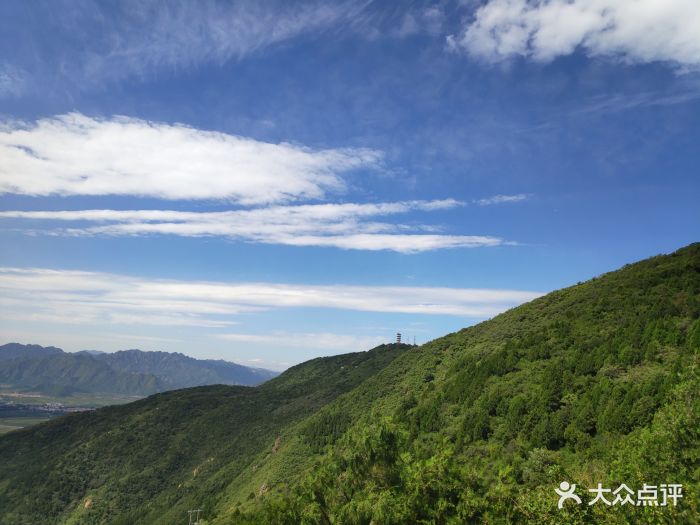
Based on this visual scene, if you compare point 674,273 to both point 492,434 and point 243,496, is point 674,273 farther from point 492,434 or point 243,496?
point 243,496

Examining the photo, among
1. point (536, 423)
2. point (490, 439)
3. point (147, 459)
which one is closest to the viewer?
point (536, 423)

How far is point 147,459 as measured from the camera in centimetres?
15762

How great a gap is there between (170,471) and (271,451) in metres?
61.2

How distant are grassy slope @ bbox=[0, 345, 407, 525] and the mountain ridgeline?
0.97 metres

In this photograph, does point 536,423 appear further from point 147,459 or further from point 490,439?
point 147,459

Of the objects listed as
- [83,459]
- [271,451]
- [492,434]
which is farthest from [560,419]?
[83,459]

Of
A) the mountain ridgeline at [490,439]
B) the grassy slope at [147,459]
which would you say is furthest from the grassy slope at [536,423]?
the grassy slope at [147,459]

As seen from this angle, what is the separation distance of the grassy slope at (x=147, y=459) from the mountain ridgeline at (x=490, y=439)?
97cm

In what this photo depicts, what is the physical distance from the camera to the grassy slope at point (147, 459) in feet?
420

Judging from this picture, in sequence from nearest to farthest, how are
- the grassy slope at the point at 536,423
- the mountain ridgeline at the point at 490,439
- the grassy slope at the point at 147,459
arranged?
the grassy slope at the point at 536,423, the mountain ridgeline at the point at 490,439, the grassy slope at the point at 147,459

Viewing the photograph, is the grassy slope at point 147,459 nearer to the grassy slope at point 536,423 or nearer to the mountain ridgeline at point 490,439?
the mountain ridgeline at point 490,439

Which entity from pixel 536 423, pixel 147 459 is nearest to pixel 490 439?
pixel 536 423

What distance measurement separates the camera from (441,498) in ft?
71.3

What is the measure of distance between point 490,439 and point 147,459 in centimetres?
15177
